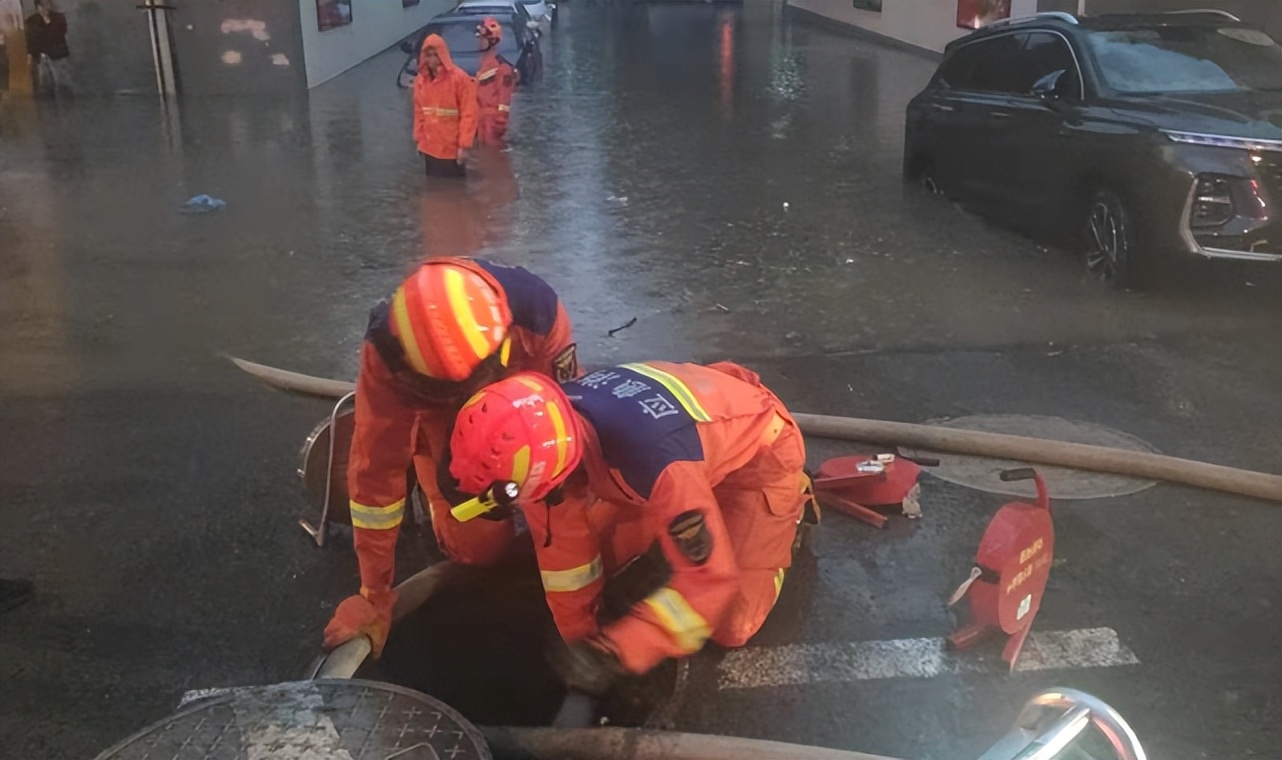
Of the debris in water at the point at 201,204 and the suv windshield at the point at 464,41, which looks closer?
the debris in water at the point at 201,204

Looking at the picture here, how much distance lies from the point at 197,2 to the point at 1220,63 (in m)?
13.4

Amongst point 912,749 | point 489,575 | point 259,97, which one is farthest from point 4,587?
point 259,97

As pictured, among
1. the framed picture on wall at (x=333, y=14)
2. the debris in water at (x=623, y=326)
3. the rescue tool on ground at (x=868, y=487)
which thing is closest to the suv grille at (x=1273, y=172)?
the rescue tool on ground at (x=868, y=487)

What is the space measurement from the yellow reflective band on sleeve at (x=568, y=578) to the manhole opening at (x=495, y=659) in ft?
1.30

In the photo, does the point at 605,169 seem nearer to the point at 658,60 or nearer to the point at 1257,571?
the point at 1257,571

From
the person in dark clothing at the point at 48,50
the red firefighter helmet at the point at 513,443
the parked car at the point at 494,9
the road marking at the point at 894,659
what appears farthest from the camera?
the parked car at the point at 494,9

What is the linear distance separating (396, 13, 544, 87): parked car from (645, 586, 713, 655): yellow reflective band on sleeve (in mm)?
12751

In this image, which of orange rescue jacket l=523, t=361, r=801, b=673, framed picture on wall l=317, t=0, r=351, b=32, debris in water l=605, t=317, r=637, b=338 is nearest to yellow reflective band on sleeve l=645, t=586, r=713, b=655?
orange rescue jacket l=523, t=361, r=801, b=673

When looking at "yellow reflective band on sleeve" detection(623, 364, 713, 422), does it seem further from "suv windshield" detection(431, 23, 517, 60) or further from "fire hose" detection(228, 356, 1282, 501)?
"suv windshield" detection(431, 23, 517, 60)

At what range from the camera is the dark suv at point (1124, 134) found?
6.57 metres

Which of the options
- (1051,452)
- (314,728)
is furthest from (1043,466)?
(314,728)

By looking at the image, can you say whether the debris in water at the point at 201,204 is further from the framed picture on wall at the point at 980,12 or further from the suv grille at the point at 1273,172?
the framed picture on wall at the point at 980,12

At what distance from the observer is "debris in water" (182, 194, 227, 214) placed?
9680 millimetres

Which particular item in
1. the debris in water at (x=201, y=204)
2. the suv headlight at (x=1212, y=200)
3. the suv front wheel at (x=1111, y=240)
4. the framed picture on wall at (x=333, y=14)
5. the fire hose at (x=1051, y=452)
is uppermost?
the framed picture on wall at (x=333, y=14)
